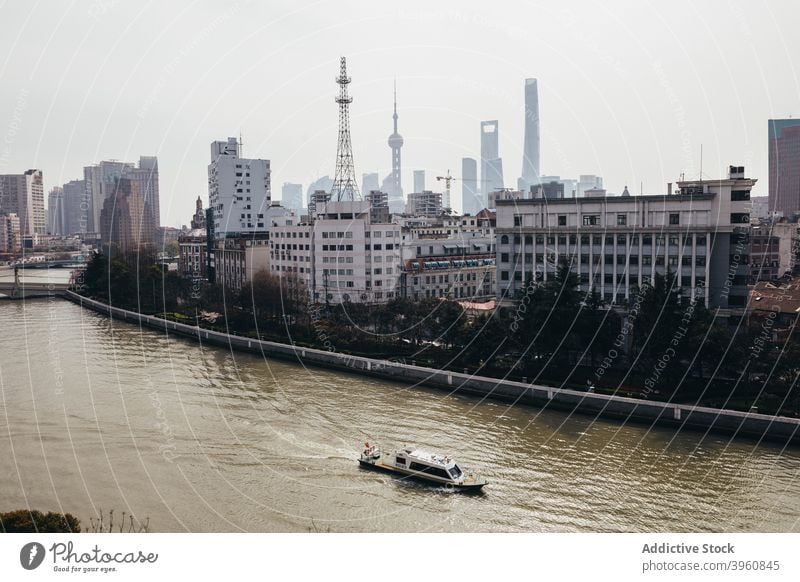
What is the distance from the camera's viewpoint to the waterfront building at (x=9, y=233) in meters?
31.5

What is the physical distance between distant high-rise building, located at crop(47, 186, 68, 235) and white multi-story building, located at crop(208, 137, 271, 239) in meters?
19.8

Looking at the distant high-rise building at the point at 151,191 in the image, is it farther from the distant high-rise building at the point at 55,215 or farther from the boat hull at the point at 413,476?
the boat hull at the point at 413,476

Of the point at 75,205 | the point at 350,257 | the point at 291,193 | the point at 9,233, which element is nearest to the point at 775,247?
the point at 350,257

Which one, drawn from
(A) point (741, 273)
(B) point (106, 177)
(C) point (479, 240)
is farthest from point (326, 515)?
(B) point (106, 177)

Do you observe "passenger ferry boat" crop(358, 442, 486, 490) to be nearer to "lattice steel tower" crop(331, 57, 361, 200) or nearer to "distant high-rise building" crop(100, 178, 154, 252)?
"lattice steel tower" crop(331, 57, 361, 200)

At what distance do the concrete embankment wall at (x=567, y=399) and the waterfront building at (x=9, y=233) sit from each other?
80.8 ft

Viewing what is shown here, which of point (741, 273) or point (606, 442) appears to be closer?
point (606, 442)

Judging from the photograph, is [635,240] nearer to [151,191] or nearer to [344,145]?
[344,145]

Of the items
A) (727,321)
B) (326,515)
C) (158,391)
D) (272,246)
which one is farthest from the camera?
(272,246)

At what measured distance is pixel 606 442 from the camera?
21.4ft

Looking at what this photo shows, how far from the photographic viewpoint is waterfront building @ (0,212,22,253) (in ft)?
103

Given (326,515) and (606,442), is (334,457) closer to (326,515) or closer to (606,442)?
(326,515)

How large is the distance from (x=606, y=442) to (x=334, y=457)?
2225 millimetres

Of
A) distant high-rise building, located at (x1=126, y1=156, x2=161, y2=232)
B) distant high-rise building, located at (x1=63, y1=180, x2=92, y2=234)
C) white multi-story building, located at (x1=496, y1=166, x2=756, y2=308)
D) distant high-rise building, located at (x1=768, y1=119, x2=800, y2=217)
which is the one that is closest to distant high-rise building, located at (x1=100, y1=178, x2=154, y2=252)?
distant high-rise building, located at (x1=126, y1=156, x2=161, y2=232)
